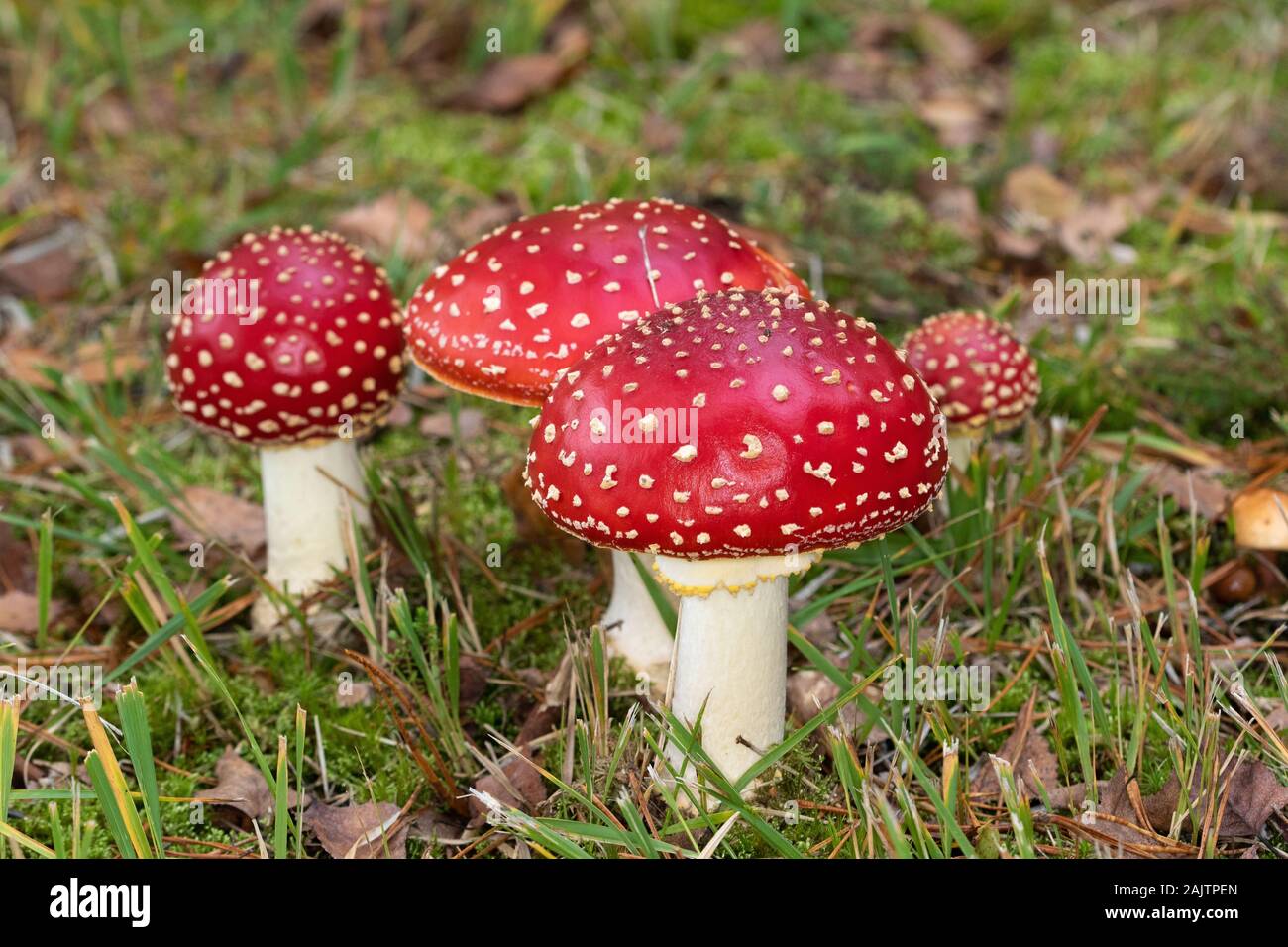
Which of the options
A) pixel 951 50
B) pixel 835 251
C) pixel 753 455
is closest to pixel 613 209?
pixel 753 455

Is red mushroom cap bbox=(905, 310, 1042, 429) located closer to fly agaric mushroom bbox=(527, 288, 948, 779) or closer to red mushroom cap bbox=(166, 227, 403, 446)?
fly agaric mushroom bbox=(527, 288, 948, 779)

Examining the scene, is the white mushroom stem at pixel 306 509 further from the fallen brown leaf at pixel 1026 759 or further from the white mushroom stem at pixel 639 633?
the fallen brown leaf at pixel 1026 759

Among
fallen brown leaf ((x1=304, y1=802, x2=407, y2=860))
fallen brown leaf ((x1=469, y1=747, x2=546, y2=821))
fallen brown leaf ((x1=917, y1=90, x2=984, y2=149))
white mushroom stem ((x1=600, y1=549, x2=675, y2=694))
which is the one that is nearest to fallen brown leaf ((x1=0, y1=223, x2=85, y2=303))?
white mushroom stem ((x1=600, y1=549, x2=675, y2=694))

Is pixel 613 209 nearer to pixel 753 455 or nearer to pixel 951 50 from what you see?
pixel 753 455

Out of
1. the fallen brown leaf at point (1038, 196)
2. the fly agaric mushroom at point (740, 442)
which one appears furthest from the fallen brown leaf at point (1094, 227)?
the fly agaric mushroom at point (740, 442)

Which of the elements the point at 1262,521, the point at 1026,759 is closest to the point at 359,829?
the point at 1026,759

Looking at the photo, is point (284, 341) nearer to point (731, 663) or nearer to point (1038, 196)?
point (731, 663)
